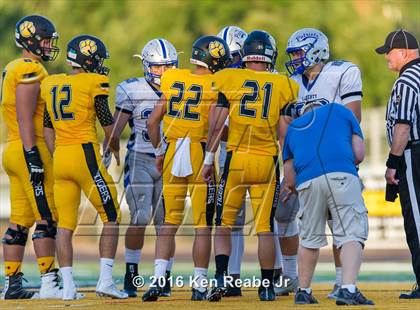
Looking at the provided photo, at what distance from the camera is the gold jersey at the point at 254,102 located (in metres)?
10.3

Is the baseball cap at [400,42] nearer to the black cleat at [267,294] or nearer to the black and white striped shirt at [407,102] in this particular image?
the black and white striped shirt at [407,102]

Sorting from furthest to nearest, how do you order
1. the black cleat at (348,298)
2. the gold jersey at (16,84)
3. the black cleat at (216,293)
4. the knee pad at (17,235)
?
the knee pad at (17,235), the gold jersey at (16,84), the black cleat at (216,293), the black cleat at (348,298)

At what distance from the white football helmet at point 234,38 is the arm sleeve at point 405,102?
197 centimetres

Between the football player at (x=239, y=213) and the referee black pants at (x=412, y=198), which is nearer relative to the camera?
A: the referee black pants at (x=412, y=198)

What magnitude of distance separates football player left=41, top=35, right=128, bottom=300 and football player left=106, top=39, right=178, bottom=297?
0.79 meters

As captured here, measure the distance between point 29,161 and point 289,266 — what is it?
2708 millimetres

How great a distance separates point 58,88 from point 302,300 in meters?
2.86

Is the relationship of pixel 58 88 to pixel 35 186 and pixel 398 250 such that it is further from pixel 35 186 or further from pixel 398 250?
pixel 398 250

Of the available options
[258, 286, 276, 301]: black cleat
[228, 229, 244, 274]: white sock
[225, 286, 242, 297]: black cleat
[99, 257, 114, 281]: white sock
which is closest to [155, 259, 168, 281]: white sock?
[99, 257, 114, 281]: white sock

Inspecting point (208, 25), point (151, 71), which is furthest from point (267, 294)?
point (208, 25)

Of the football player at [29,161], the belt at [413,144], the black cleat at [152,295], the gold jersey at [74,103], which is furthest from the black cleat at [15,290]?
the belt at [413,144]

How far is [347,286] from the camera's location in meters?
9.28

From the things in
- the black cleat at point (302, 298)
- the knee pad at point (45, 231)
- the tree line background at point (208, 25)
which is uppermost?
the tree line background at point (208, 25)

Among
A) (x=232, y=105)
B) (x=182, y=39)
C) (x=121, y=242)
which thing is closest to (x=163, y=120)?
(x=232, y=105)
